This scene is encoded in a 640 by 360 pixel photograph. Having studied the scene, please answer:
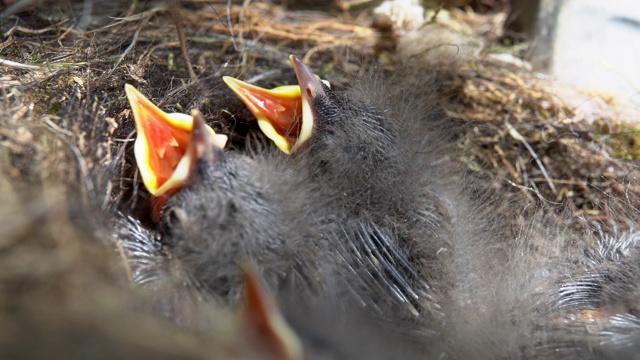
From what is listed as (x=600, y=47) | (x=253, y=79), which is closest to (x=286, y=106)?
(x=253, y=79)

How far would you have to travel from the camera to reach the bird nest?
112cm

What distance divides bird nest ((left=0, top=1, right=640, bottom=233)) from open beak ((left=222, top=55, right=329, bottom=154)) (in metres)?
0.13

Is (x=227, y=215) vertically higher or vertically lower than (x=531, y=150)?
higher

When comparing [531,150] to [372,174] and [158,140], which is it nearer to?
[372,174]

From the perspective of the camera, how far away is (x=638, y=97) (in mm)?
1524

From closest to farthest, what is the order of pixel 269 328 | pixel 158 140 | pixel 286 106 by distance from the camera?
1. pixel 269 328
2. pixel 158 140
3. pixel 286 106

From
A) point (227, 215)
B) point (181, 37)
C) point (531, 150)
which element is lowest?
point (531, 150)

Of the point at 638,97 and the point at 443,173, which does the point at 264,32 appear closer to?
the point at 443,173

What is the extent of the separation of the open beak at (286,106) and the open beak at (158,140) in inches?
4.1

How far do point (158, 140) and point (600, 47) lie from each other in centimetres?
113

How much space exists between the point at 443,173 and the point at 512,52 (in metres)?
0.62

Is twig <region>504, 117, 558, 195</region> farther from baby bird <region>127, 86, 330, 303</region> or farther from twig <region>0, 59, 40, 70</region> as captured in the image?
twig <region>0, 59, 40, 70</region>

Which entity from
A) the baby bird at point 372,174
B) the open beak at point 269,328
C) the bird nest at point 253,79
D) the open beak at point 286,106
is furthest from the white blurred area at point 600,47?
the open beak at point 269,328

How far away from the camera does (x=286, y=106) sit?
4.00 feet
